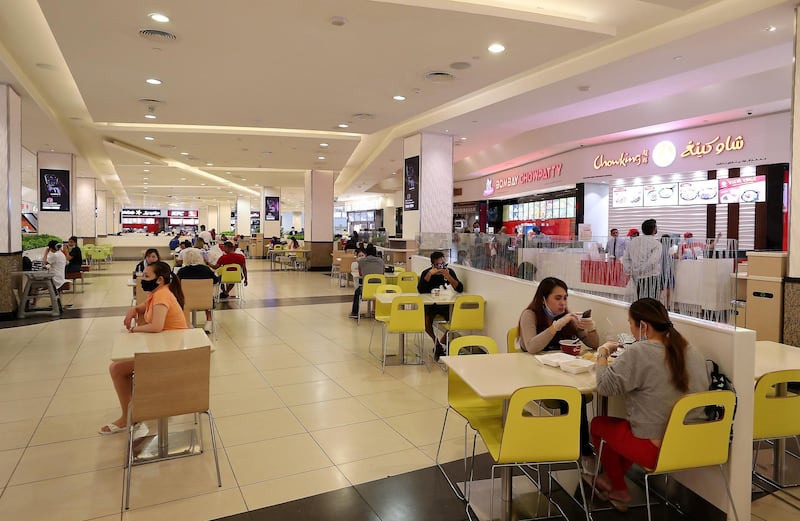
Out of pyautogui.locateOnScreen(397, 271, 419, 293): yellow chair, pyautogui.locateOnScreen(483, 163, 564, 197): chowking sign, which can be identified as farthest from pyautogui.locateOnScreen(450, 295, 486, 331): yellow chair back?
pyautogui.locateOnScreen(483, 163, 564, 197): chowking sign

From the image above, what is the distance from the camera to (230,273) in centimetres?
855

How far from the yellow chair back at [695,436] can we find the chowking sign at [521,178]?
413 inches

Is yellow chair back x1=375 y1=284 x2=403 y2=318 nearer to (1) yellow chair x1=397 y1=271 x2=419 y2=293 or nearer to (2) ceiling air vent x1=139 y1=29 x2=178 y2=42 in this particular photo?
(1) yellow chair x1=397 y1=271 x2=419 y2=293

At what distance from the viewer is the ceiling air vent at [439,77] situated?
240 inches

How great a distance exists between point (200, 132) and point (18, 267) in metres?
3.90

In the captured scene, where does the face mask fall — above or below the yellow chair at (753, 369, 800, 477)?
above

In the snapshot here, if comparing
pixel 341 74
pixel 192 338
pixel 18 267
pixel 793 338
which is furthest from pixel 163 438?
pixel 18 267

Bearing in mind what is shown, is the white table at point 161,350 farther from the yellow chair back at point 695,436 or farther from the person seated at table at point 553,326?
the yellow chair back at point 695,436

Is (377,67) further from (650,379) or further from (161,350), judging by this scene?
(650,379)

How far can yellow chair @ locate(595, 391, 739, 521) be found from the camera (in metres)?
2.15

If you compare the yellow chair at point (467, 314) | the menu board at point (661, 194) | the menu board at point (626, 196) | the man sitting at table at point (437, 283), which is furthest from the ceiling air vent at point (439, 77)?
the menu board at point (626, 196)

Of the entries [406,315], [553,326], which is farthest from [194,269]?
[553,326]

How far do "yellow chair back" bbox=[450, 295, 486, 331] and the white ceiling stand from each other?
261cm

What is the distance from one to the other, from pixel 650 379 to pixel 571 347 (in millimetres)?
770
